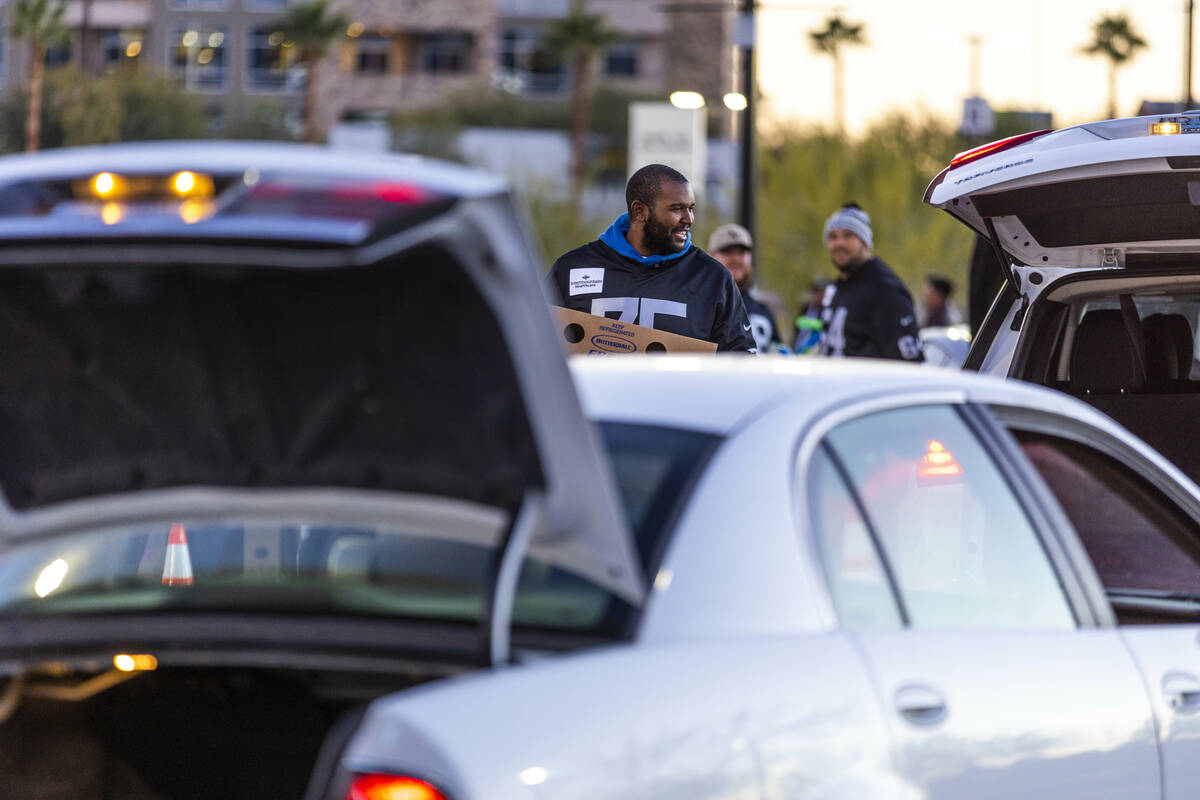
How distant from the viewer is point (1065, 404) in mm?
4223

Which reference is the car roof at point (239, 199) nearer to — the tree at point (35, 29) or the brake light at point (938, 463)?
the brake light at point (938, 463)

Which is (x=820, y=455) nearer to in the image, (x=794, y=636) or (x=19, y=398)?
(x=794, y=636)

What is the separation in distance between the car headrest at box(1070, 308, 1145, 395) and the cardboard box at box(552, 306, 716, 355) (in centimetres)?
163

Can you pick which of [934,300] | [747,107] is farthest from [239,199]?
[934,300]

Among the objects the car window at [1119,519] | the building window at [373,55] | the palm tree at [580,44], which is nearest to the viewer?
the car window at [1119,519]

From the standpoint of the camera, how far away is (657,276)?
23.8 feet

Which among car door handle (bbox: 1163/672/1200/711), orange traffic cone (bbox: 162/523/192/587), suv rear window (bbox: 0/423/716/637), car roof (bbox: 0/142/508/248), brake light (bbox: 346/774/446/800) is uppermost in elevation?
car roof (bbox: 0/142/508/248)

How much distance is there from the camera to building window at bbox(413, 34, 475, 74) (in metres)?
80.1

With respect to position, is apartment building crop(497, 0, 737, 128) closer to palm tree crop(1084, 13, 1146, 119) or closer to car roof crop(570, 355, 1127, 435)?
palm tree crop(1084, 13, 1146, 119)

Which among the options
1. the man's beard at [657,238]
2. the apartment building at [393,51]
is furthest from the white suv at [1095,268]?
the apartment building at [393,51]

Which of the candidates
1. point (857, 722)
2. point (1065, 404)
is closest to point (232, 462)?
point (857, 722)

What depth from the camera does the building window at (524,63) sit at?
80.4 metres

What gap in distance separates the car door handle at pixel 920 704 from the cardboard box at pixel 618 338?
10.9 ft

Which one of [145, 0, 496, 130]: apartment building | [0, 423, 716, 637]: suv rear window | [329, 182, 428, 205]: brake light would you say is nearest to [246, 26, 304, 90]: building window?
[145, 0, 496, 130]: apartment building
